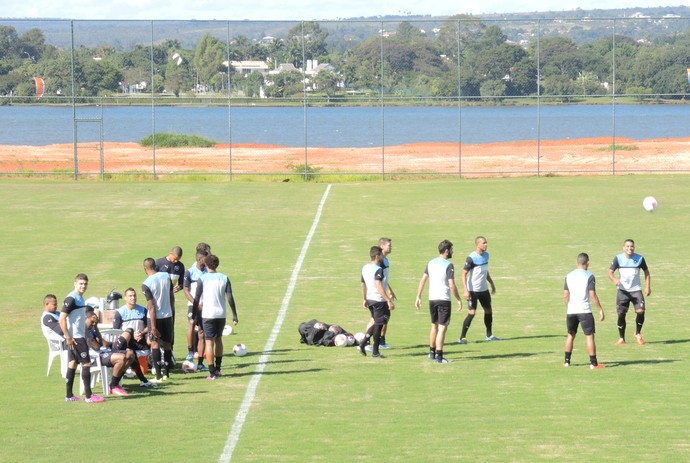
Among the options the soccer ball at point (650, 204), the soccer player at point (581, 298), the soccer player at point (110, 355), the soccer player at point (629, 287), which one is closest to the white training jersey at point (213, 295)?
the soccer player at point (110, 355)

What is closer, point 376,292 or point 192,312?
point 192,312

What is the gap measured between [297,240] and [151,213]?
24.9ft

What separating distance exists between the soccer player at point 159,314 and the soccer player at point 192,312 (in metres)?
0.49

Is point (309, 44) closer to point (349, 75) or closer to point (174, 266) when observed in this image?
point (349, 75)

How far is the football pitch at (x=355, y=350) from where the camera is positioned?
516 inches

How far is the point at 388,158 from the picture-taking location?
7075 cm

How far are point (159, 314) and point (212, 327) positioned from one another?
0.81 metres

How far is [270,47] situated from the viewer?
6575 cm

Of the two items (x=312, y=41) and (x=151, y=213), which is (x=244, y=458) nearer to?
(x=151, y=213)

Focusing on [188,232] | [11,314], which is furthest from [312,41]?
[11,314]

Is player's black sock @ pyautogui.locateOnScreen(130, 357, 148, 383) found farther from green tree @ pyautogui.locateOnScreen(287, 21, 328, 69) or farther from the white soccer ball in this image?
green tree @ pyautogui.locateOnScreen(287, 21, 328, 69)

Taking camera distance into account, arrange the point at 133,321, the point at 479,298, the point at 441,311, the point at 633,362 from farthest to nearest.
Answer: the point at 479,298
the point at 633,362
the point at 441,311
the point at 133,321

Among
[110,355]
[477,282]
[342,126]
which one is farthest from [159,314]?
[342,126]

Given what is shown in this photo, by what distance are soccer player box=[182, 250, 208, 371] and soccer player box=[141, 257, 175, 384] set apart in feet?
1.60
